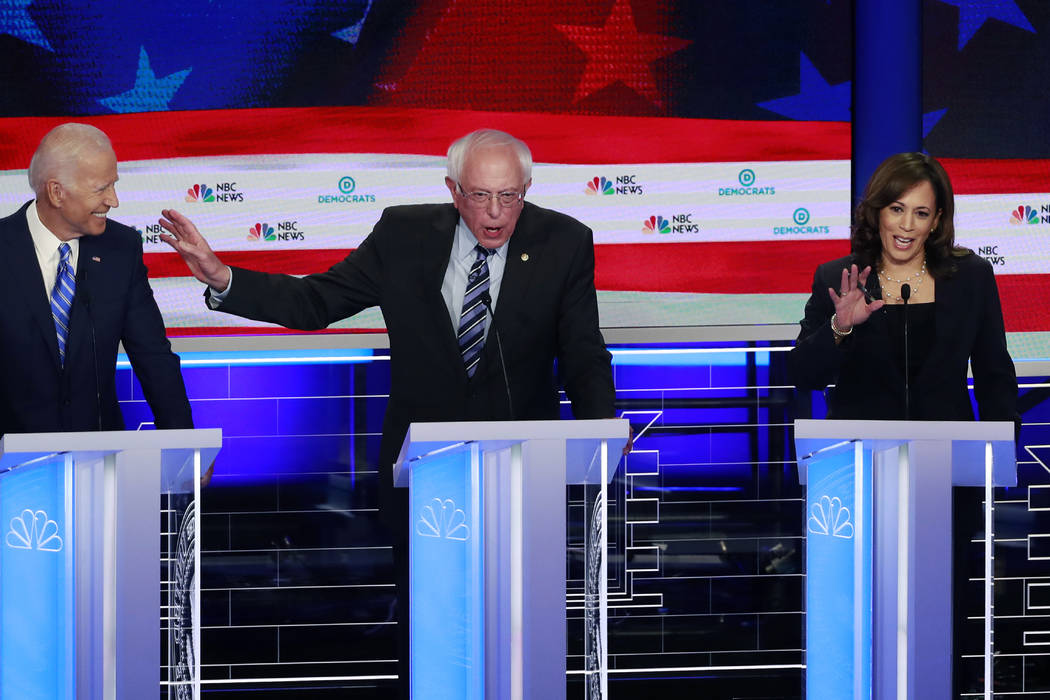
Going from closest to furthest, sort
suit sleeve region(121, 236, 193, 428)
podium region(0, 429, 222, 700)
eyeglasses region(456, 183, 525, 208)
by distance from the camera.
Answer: podium region(0, 429, 222, 700) < eyeglasses region(456, 183, 525, 208) < suit sleeve region(121, 236, 193, 428)

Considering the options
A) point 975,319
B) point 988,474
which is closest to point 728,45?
point 975,319

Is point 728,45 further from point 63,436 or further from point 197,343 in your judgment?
point 63,436

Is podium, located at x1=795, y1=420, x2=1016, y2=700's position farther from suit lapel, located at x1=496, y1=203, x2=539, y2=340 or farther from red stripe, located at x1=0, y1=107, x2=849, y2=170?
red stripe, located at x1=0, y1=107, x2=849, y2=170

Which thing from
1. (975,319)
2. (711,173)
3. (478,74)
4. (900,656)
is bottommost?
(900,656)

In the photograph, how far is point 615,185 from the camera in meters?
4.37

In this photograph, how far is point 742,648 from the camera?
4461 mm

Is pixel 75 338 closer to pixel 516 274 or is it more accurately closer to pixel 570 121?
pixel 516 274

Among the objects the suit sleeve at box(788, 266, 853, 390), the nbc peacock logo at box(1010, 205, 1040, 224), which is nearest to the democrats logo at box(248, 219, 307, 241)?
the suit sleeve at box(788, 266, 853, 390)

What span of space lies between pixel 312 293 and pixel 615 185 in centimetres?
164

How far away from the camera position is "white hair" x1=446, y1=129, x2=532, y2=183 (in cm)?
284

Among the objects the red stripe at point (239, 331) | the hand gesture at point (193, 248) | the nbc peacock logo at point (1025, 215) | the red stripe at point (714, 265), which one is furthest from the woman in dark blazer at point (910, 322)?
the red stripe at point (239, 331)

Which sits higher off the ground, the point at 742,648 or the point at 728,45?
the point at 728,45

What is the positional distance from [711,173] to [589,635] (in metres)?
2.56

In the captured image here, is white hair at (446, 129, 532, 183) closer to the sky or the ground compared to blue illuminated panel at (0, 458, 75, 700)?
closer to the sky
